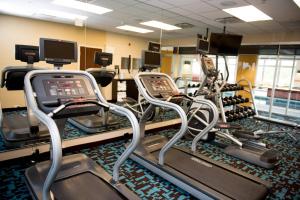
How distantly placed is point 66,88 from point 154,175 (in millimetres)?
1731

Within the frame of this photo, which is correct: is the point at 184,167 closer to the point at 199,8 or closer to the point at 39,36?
the point at 39,36

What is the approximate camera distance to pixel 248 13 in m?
4.73

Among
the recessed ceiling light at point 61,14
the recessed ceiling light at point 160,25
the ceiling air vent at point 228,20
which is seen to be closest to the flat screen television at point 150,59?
the recessed ceiling light at point 160,25

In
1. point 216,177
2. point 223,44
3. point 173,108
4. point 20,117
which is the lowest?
point 216,177

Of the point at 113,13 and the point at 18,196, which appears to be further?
the point at 113,13

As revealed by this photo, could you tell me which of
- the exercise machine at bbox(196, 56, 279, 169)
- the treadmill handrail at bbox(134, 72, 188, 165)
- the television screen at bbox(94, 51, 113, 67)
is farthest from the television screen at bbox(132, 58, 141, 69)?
the exercise machine at bbox(196, 56, 279, 169)

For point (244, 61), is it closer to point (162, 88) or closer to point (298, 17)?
point (298, 17)

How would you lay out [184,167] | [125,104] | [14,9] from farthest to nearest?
1. [125,104]
2. [184,167]
3. [14,9]

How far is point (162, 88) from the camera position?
11.0ft

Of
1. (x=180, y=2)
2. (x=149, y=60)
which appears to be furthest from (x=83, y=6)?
(x=180, y=2)

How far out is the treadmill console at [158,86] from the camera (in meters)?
3.20

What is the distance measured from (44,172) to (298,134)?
5.80 meters

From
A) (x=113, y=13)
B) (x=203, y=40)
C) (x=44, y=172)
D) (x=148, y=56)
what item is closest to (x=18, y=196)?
(x=44, y=172)

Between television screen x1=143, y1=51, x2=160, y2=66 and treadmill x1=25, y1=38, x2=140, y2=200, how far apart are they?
133 centimetres
